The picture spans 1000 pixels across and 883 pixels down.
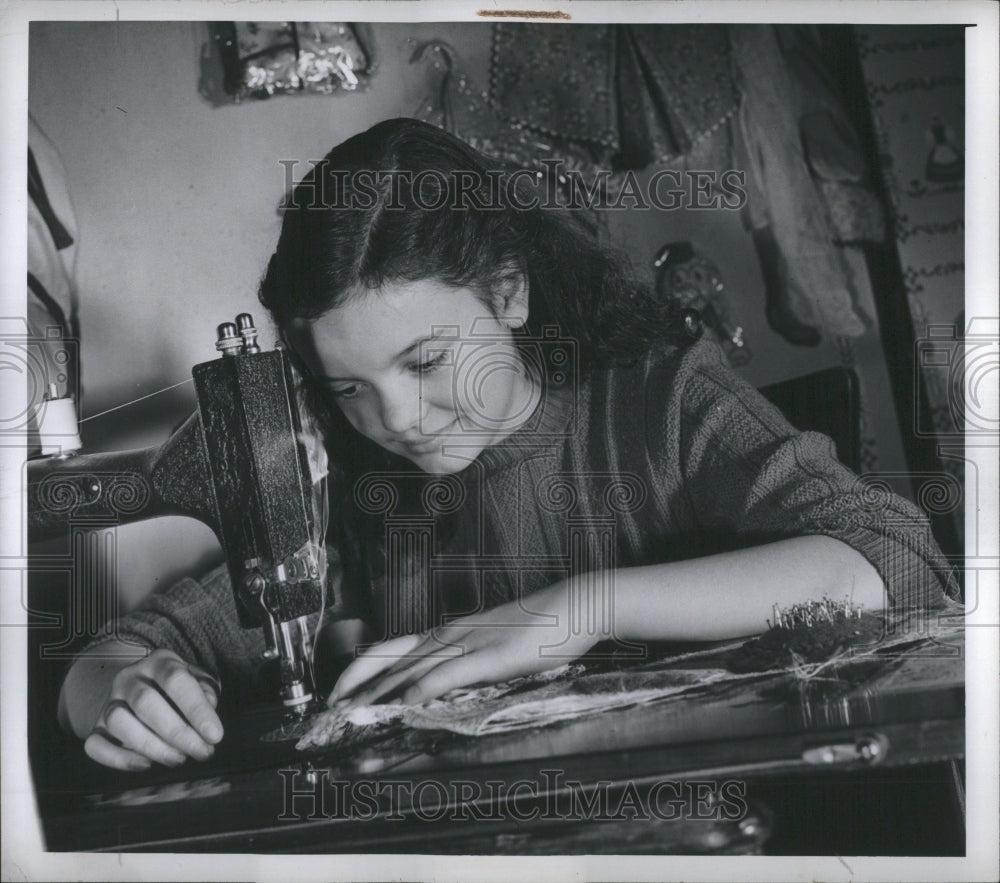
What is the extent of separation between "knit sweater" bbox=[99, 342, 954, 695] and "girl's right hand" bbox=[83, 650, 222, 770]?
0.11ft

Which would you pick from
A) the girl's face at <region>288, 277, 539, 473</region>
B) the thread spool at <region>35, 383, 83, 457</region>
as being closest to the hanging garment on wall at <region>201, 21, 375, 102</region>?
the girl's face at <region>288, 277, 539, 473</region>

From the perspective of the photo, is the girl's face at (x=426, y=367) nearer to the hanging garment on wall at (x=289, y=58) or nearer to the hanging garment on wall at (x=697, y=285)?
the hanging garment on wall at (x=697, y=285)

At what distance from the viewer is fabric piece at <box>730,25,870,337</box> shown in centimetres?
145

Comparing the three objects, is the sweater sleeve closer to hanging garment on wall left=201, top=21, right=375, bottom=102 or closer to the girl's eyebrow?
the girl's eyebrow

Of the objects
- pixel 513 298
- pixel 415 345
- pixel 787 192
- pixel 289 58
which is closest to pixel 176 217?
pixel 289 58

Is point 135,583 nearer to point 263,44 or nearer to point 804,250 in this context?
point 263,44

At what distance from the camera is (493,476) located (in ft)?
4.65

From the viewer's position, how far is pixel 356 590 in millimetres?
1415

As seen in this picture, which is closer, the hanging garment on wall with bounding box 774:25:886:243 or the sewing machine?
the sewing machine

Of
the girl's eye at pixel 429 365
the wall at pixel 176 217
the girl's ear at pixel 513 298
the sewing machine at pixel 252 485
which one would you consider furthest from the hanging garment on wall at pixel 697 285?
the sewing machine at pixel 252 485

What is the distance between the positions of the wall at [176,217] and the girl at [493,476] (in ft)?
→ 0.18

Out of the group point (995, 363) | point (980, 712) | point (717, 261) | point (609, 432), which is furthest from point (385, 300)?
point (980, 712)

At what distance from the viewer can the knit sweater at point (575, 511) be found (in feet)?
4.60

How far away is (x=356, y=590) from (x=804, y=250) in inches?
33.7
